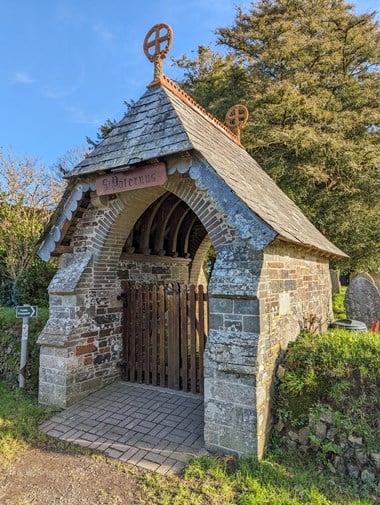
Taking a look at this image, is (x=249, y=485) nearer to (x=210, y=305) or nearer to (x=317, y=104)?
(x=210, y=305)

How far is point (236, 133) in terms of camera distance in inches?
350

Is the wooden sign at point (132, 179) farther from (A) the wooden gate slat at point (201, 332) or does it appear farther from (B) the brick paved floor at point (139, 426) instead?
(B) the brick paved floor at point (139, 426)

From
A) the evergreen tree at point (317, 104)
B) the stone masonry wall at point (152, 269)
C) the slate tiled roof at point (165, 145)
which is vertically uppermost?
the evergreen tree at point (317, 104)

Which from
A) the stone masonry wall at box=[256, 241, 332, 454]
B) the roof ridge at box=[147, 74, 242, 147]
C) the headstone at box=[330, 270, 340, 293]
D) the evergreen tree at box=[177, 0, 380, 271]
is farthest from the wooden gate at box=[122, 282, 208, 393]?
the headstone at box=[330, 270, 340, 293]

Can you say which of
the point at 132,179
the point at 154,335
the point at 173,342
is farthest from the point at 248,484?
the point at 132,179

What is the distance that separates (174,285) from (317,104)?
11412mm

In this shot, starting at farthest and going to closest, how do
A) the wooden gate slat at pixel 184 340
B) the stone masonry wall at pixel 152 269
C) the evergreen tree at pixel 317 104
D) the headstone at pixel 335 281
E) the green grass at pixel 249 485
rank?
the headstone at pixel 335 281 → the evergreen tree at pixel 317 104 → the stone masonry wall at pixel 152 269 → the wooden gate slat at pixel 184 340 → the green grass at pixel 249 485

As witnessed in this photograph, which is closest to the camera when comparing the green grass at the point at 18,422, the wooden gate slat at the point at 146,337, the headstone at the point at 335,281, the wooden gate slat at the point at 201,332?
the green grass at the point at 18,422

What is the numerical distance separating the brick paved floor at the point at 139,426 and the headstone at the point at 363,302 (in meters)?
6.53

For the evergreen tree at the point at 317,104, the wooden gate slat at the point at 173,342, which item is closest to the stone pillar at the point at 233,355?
the wooden gate slat at the point at 173,342

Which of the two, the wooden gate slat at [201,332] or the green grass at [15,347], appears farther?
the green grass at [15,347]

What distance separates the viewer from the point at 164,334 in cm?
605

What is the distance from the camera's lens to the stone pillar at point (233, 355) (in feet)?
12.2

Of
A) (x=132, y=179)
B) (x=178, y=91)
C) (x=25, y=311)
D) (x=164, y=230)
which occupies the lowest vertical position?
(x=25, y=311)
